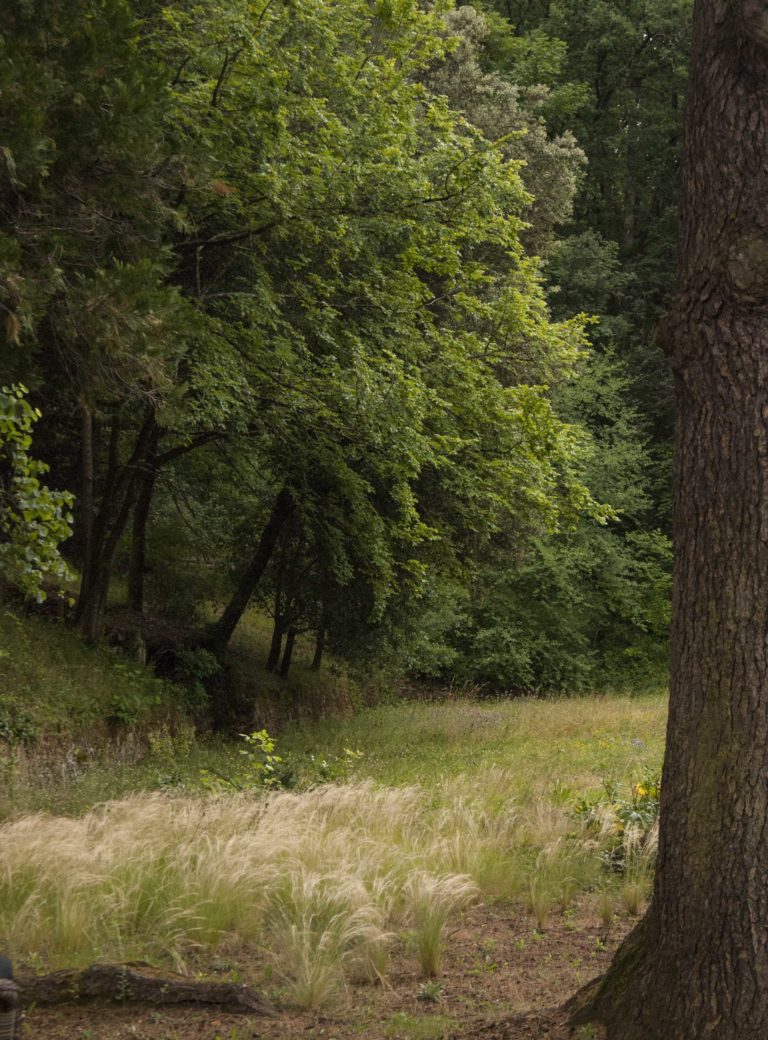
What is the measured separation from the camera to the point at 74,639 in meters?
15.4

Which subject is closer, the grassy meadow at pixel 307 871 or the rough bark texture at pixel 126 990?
the rough bark texture at pixel 126 990

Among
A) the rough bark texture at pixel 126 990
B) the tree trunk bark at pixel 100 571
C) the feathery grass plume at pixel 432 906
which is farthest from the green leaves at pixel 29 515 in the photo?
the tree trunk bark at pixel 100 571

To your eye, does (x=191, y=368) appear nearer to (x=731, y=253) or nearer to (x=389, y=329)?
(x=389, y=329)

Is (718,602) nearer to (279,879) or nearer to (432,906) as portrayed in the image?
(432,906)

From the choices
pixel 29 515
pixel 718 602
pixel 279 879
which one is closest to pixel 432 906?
pixel 279 879

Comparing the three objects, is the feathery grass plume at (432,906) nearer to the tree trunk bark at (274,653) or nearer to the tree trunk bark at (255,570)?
the tree trunk bark at (255,570)

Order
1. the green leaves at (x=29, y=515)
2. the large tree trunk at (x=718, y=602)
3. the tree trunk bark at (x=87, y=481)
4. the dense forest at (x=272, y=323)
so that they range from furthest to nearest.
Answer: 1. the tree trunk bark at (x=87, y=481)
2. the dense forest at (x=272, y=323)
3. the green leaves at (x=29, y=515)
4. the large tree trunk at (x=718, y=602)

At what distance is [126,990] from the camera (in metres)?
4.58

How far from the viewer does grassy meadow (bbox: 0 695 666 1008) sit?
5.21 metres

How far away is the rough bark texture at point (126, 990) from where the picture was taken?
4.57 meters

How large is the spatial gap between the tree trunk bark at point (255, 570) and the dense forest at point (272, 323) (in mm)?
51

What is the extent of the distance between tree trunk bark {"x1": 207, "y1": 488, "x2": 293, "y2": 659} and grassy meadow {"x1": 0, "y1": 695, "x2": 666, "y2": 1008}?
867 cm

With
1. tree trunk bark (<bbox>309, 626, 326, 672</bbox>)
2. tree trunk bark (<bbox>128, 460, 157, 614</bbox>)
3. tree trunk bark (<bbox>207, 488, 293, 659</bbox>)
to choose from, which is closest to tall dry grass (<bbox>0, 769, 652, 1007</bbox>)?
tree trunk bark (<bbox>128, 460, 157, 614</bbox>)

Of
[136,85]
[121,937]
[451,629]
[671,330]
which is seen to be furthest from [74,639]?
[451,629]
